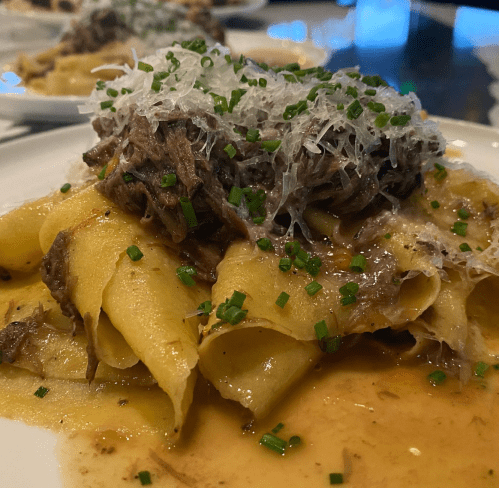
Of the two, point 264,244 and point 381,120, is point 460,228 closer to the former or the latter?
point 381,120

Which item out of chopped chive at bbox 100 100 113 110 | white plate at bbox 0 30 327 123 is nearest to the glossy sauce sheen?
chopped chive at bbox 100 100 113 110

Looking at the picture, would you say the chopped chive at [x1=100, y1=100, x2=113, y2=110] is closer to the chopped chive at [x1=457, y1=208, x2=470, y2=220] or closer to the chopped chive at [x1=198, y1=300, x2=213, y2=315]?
the chopped chive at [x1=198, y1=300, x2=213, y2=315]

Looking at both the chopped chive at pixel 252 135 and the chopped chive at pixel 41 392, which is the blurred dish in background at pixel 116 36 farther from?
the chopped chive at pixel 41 392

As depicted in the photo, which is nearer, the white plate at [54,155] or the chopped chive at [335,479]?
the chopped chive at [335,479]

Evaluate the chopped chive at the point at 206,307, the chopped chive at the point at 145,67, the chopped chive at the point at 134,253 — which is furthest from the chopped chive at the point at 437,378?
the chopped chive at the point at 145,67

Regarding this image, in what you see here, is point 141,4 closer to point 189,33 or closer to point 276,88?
point 189,33

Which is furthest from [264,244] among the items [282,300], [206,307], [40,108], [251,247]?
[40,108]
